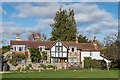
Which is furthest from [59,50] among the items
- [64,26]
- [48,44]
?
[64,26]

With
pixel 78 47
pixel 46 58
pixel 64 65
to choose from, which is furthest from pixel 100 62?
pixel 46 58

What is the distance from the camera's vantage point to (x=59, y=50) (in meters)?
40.2

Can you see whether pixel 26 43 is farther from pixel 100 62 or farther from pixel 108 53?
pixel 108 53

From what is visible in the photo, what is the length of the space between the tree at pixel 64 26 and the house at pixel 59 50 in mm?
11722

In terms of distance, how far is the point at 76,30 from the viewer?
55.7 meters

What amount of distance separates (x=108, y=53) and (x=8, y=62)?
23.8m

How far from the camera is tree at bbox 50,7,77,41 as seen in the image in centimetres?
5409

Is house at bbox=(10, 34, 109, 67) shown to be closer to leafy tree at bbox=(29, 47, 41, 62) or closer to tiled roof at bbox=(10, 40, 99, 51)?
tiled roof at bbox=(10, 40, 99, 51)

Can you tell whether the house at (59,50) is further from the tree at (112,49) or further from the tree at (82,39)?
the tree at (82,39)

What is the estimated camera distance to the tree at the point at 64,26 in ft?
177

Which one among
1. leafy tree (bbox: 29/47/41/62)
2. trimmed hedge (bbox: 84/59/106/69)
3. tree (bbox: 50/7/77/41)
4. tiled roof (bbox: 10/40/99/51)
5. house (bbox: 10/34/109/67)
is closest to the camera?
trimmed hedge (bbox: 84/59/106/69)

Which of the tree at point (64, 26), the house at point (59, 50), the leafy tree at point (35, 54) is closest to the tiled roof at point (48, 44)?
the house at point (59, 50)

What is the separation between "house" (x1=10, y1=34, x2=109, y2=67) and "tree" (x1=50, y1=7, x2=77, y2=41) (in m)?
11.7

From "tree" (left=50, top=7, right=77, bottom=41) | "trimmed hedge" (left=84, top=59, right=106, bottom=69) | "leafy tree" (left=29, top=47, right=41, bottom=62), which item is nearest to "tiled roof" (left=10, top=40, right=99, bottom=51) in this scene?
"leafy tree" (left=29, top=47, right=41, bottom=62)
